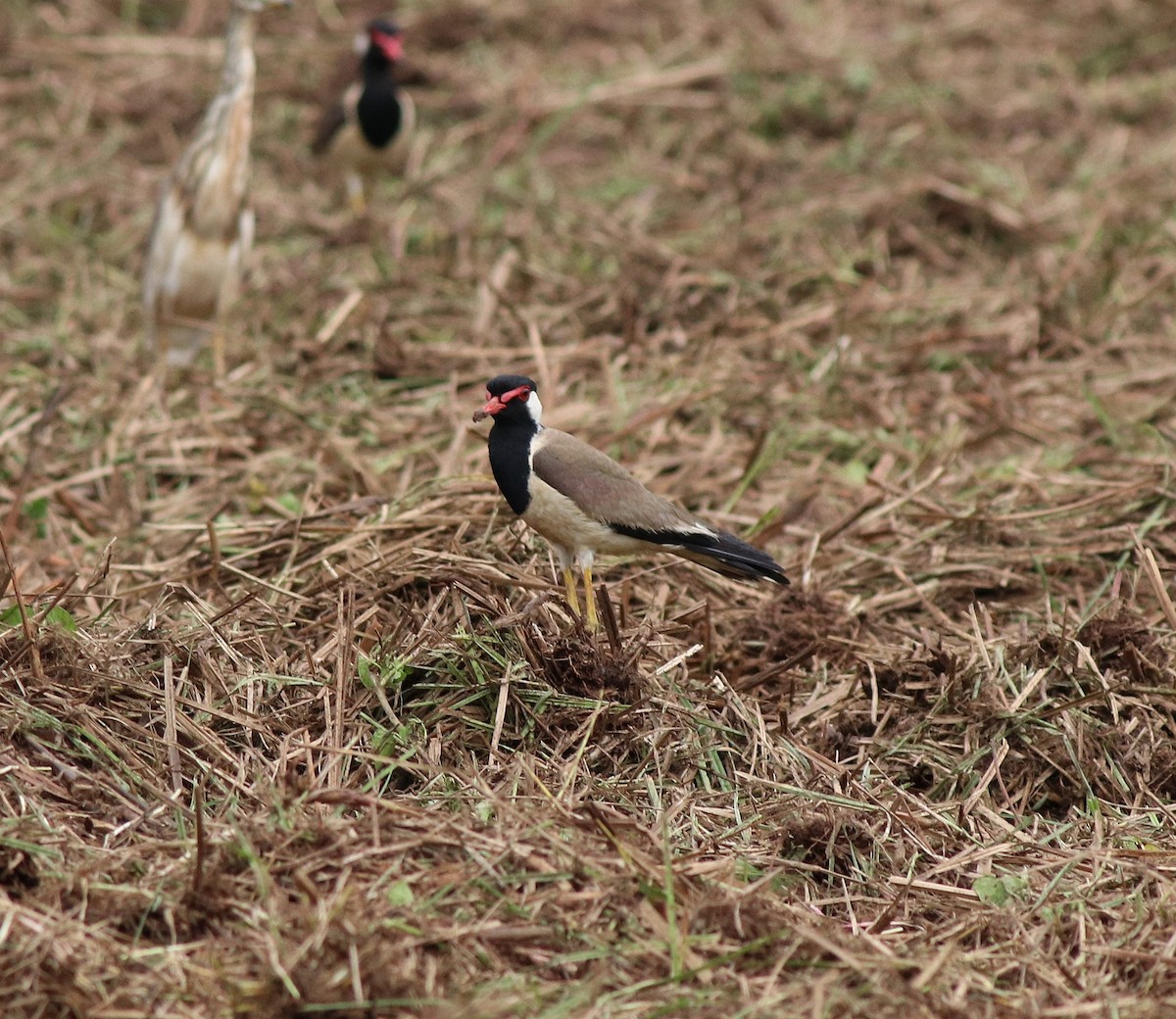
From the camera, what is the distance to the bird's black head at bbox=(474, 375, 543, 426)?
4.60 meters

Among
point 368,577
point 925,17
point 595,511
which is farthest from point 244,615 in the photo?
point 925,17

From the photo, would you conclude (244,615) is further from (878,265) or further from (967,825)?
(878,265)

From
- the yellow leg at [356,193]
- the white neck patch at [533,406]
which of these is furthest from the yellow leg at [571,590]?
the yellow leg at [356,193]

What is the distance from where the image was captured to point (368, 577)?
464cm

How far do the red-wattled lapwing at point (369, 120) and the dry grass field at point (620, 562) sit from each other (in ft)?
0.79

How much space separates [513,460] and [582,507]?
0.87 feet

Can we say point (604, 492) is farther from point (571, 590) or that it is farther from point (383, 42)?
point (383, 42)

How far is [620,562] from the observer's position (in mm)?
5273

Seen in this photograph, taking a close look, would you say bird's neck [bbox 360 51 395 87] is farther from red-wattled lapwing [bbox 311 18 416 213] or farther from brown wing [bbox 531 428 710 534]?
brown wing [bbox 531 428 710 534]

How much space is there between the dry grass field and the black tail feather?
23 cm

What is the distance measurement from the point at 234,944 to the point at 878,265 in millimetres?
5266

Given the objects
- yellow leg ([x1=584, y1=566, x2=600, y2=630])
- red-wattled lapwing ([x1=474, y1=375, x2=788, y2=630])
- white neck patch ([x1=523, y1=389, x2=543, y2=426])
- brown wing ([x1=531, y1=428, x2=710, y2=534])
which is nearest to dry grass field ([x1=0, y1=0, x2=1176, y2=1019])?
yellow leg ([x1=584, y1=566, x2=600, y2=630])

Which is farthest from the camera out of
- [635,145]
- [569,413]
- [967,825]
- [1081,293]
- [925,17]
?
[925,17]

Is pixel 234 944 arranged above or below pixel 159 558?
above
